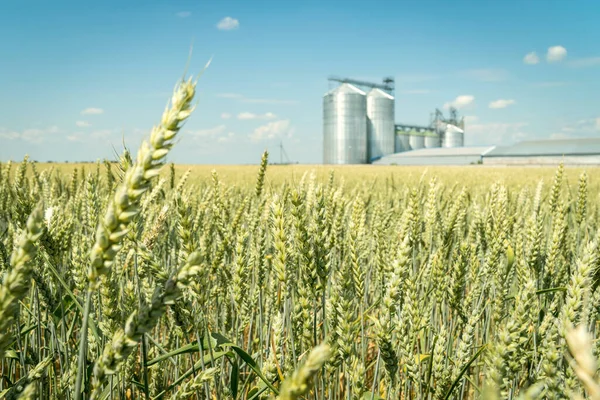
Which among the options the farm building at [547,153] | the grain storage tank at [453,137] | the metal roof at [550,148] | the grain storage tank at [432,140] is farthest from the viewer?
the grain storage tank at [453,137]

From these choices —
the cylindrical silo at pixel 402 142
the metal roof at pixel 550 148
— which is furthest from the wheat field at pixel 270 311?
the cylindrical silo at pixel 402 142

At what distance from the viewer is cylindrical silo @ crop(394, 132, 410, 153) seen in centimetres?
5888

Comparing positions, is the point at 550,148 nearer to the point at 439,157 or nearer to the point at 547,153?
the point at 547,153

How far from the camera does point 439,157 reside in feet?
175

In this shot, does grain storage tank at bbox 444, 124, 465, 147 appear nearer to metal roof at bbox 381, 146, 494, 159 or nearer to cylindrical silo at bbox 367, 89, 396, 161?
metal roof at bbox 381, 146, 494, 159

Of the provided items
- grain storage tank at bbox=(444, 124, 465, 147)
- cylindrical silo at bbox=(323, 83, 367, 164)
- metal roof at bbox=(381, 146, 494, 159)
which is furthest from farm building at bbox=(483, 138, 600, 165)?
grain storage tank at bbox=(444, 124, 465, 147)

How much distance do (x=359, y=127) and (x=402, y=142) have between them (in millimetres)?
12042

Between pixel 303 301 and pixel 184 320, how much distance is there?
29 centimetres

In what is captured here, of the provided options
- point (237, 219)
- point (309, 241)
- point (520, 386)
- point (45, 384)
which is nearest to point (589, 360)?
point (309, 241)

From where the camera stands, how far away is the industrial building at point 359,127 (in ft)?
164

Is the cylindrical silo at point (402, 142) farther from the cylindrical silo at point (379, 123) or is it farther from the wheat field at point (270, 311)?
the wheat field at point (270, 311)

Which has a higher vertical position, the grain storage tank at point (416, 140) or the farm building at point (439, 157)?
the grain storage tank at point (416, 140)

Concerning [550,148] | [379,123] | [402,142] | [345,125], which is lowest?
[550,148]

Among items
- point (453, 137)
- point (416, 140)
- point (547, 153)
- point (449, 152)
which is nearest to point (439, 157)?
point (449, 152)
